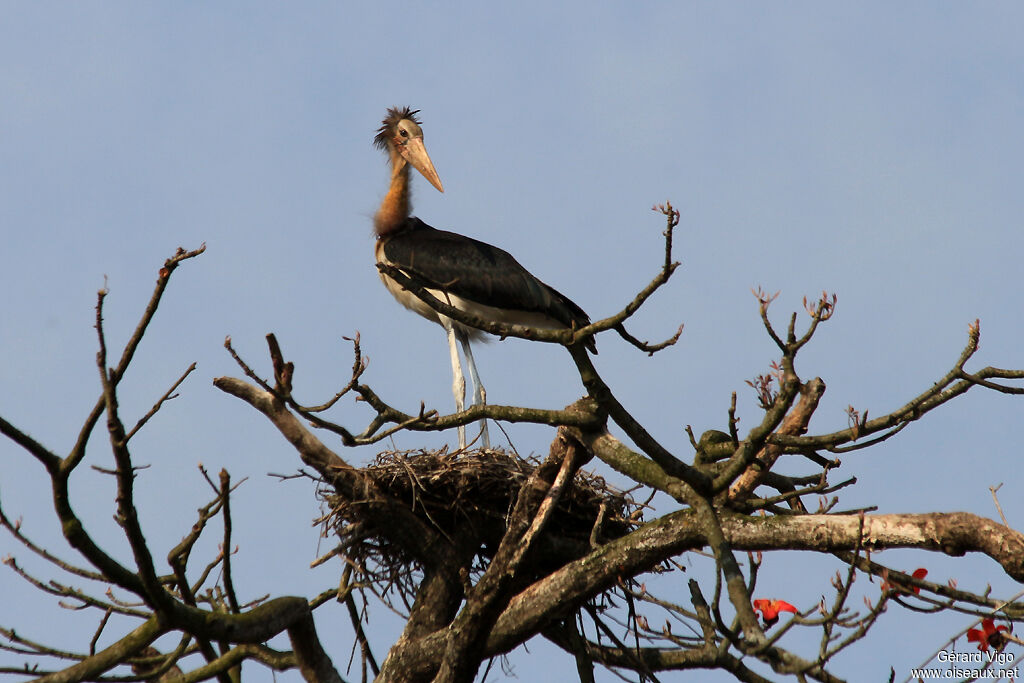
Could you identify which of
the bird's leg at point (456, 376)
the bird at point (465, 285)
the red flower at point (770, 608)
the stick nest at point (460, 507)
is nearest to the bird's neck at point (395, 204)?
the bird at point (465, 285)

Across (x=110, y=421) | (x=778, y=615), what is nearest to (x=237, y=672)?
(x=110, y=421)

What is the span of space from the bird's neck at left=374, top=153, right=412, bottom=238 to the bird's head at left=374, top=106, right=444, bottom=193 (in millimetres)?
100

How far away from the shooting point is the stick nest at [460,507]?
24.8 ft

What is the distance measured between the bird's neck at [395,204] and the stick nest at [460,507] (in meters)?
3.92

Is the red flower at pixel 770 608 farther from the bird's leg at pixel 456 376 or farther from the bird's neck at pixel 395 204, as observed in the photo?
the bird's neck at pixel 395 204

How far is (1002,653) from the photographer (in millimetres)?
5191

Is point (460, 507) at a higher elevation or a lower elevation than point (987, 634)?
higher

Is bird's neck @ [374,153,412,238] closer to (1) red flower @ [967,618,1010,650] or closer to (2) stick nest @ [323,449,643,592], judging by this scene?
(2) stick nest @ [323,449,643,592]

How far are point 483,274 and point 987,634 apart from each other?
18.7ft

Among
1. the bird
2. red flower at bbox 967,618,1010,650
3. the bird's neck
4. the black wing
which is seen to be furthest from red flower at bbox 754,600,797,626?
the bird's neck

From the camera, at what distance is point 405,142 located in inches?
485

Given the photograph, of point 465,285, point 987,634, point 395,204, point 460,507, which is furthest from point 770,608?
point 395,204

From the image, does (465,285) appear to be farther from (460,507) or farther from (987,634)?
(987,634)

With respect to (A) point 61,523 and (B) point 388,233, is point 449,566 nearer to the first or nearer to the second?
(A) point 61,523
